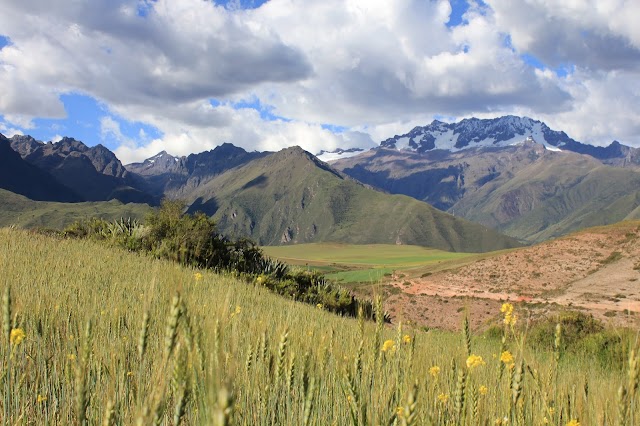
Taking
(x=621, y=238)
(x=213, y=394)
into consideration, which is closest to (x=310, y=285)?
(x=213, y=394)

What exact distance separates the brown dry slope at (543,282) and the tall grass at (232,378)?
18.5 meters

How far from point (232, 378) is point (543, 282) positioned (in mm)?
31959

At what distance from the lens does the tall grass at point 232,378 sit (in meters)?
1.45

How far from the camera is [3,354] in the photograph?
2.80 m

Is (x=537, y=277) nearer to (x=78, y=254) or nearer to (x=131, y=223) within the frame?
(x=131, y=223)

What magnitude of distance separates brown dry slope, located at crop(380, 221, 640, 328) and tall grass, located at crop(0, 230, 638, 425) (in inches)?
729

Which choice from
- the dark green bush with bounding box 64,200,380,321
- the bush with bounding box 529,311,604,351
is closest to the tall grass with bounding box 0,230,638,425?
the dark green bush with bounding box 64,200,380,321

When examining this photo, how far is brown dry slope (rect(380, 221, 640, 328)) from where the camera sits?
76.6 ft

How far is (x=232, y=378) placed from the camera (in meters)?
0.95

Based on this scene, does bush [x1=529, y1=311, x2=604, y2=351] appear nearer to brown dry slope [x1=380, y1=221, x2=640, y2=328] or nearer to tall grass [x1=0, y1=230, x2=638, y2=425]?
brown dry slope [x1=380, y1=221, x2=640, y2=328]

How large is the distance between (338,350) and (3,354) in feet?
7.21

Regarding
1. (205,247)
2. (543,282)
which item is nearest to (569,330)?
(205,247)

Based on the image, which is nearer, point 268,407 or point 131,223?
point 268,407

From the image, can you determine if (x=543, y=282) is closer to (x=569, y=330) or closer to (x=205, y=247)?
(x=569, y=330)
